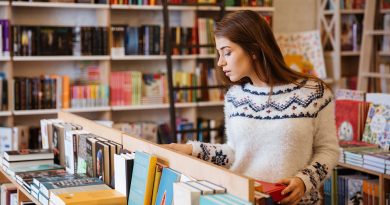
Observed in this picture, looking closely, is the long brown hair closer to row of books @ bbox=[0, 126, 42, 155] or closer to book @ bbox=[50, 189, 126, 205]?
book @ bbox=[50, 189, 126, 205]

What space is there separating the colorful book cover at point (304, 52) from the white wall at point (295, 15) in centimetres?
21

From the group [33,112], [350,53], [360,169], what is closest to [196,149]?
[360,169]

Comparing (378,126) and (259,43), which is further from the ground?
(259,43)

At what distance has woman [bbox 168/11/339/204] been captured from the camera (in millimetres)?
2228

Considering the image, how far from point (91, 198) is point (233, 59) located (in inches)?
27.7

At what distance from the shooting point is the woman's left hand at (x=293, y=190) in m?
2.00

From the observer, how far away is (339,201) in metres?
4.05

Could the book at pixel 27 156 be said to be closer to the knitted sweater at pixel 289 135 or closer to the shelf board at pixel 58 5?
the knitted sweater at pixel 289 135

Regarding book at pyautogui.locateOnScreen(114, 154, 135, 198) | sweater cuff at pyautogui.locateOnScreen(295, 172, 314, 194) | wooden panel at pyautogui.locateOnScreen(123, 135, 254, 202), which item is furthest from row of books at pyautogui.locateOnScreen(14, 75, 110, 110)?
sweater cuff at pyautogui.locateOnScreen(295, 172, 314, 194)

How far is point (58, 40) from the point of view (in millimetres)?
5102

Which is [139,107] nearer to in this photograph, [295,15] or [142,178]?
[295,15]

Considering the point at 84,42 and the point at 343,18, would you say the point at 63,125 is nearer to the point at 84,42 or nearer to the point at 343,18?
the point at 84,42

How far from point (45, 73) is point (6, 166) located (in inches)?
89.4

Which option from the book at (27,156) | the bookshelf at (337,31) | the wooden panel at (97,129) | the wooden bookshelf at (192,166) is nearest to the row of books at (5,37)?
the wooden panel at (97,129)
